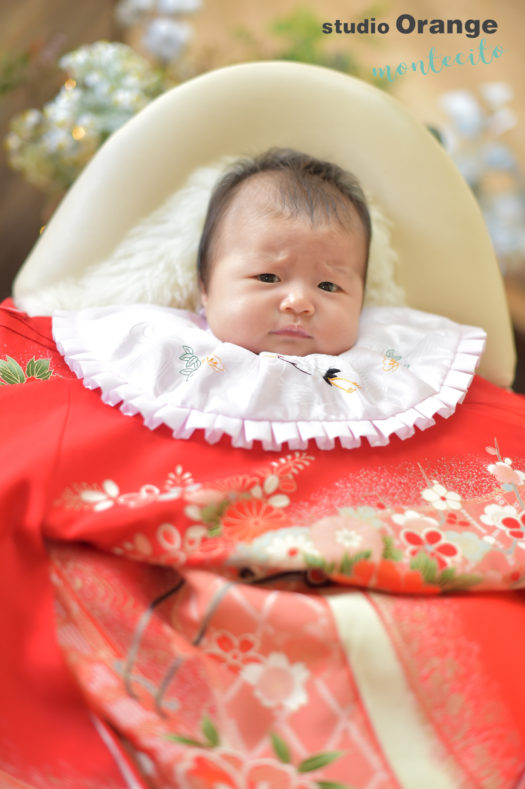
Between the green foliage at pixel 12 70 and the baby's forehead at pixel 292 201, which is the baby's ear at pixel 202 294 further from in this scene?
the green foliage at pixel 12 70

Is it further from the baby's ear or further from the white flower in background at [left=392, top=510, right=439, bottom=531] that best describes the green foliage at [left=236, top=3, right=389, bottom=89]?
the white flower in background at [left=392, top=510, right=439, bottom=531]

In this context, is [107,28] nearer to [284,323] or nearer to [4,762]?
[284,323]

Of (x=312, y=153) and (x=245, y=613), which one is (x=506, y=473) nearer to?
(x=245, y=613)

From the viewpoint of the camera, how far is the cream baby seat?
1321 mm

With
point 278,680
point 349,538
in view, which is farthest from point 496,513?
point 278,680

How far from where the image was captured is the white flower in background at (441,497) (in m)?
0.94

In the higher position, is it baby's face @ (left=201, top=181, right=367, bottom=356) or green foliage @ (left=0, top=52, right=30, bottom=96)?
green foliage @ (left=0, top=52, right=30, bottom=96)

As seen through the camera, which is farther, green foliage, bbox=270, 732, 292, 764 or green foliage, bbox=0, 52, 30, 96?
green foliage, bbox=0, 52, 30, 96

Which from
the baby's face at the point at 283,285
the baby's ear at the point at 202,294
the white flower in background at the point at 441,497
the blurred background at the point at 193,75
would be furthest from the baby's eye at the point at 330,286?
the blurred background at the point at 193,75

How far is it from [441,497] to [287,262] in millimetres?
446

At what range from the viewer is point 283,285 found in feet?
3.66

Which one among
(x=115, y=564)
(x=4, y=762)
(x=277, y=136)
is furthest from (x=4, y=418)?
(x=277, y=136)

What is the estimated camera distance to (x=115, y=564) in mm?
844

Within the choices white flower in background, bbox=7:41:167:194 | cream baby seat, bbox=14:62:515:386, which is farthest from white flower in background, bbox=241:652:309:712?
white flower in background, bbox=7:41:167:194
